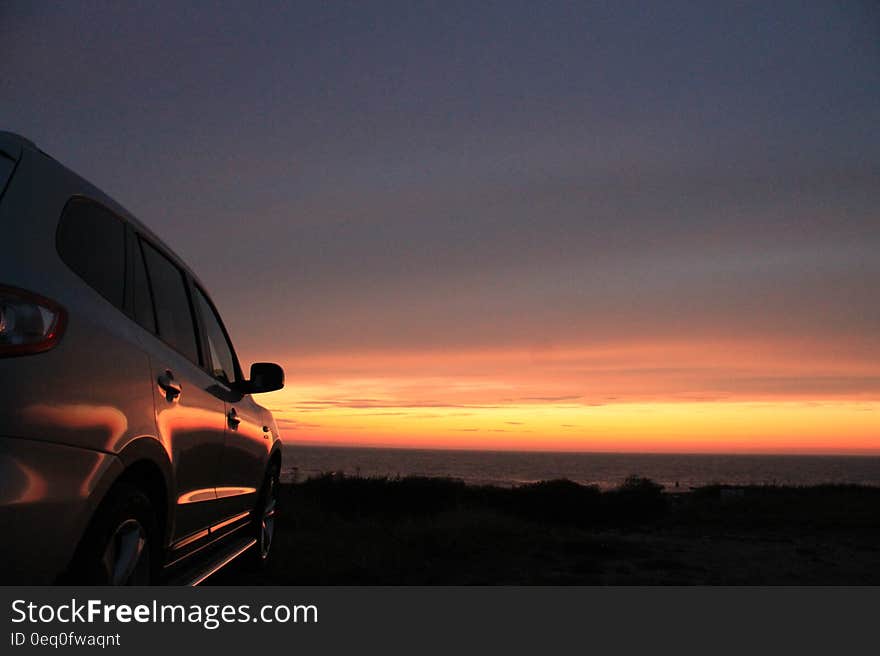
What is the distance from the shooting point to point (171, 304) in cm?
407

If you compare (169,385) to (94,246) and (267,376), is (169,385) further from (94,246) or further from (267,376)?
(267,376)

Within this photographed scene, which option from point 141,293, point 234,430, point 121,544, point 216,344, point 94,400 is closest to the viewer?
point 94,400

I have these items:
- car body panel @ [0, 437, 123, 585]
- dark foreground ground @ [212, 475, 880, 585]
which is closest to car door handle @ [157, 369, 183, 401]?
car body panel @ [0, 437, 123, 585]

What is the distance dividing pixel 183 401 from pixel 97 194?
36.9 inches

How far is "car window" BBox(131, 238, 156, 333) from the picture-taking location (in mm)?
3348

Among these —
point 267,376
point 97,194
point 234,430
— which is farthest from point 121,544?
point 267,376

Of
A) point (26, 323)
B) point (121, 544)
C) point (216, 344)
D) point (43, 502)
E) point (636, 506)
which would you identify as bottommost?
point (636, 506)

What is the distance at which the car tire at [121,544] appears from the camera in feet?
8.39

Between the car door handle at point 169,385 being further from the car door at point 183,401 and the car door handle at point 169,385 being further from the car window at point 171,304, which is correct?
the car window at point 171,304

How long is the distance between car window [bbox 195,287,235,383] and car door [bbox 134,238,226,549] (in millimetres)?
323
